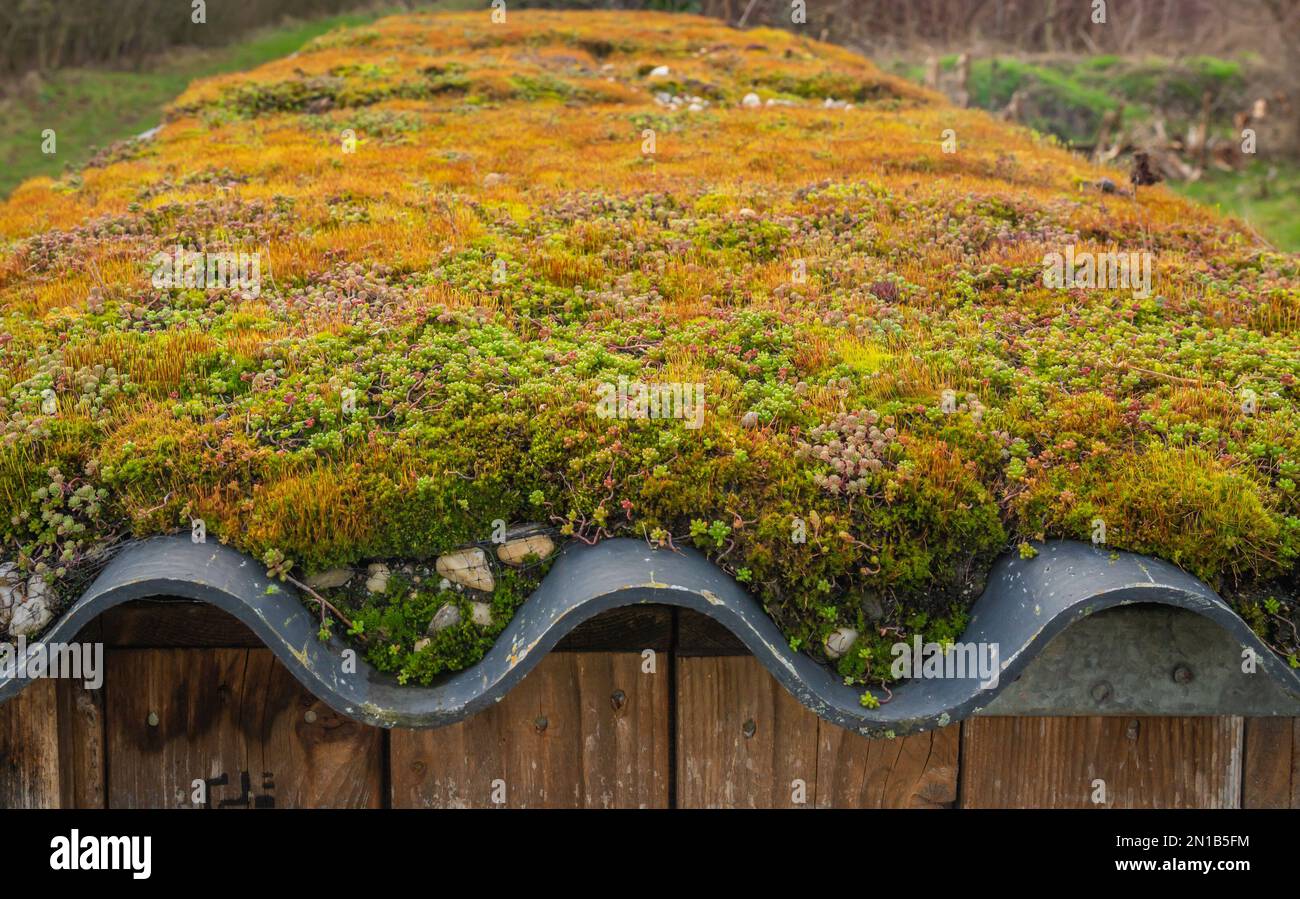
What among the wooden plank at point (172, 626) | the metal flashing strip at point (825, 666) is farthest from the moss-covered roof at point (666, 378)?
the wooden plank at point (172, 626)

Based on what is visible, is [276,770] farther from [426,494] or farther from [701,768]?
[701,768]

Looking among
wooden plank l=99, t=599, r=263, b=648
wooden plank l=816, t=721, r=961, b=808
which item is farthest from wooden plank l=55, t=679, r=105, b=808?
wooden plank l=816, t=721, r=961, b=808

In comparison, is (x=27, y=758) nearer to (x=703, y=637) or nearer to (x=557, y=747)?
(x=557, y=747)

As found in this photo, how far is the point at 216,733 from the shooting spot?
4.71 metres

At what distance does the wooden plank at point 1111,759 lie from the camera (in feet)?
15.6

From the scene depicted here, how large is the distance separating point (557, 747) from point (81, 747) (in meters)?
2.29

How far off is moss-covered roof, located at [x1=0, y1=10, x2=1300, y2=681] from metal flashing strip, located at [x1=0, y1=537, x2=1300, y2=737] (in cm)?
20

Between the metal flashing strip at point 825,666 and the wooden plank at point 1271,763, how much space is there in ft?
1.44

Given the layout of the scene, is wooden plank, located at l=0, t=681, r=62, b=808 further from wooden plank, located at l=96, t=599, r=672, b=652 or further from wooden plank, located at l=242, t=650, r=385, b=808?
wooden plank, located at l=242, t=650, r=385, b=808

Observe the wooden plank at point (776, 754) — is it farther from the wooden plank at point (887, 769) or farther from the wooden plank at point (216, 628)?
the wooden plank at point (216, 628)

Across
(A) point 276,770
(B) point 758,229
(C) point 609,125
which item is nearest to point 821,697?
(A) point 276,770

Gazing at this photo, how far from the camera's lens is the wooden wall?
4.65 meters

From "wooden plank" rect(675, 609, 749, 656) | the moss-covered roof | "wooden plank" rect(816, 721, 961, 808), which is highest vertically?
the moss-covered roof

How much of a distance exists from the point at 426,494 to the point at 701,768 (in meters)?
1.91
